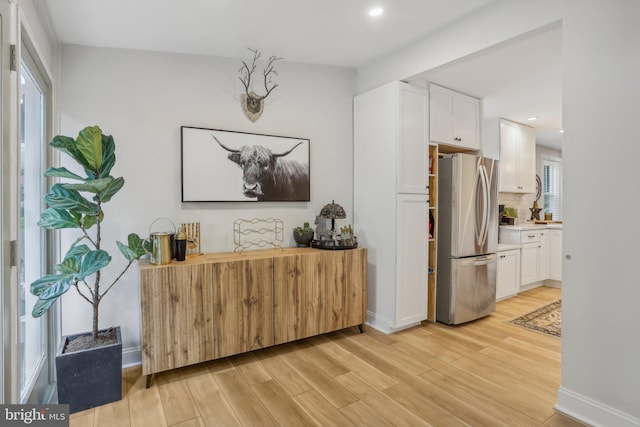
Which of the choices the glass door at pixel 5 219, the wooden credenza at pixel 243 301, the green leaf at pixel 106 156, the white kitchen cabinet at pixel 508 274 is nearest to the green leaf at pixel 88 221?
the green leaf at pixel 106 156

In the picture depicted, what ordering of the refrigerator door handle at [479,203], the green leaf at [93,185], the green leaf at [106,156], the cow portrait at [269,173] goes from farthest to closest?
the refrigerator door handle at [479,203], the cow portrait at [269,173], the green leaf at [106,156], the green leaf at [93,185]

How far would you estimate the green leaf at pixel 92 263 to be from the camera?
1996mm

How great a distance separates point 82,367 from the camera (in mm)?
2092

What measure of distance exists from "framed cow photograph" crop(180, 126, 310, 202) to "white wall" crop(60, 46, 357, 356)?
0.24ft

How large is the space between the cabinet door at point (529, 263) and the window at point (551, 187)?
2242mm

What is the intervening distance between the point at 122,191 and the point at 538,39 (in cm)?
338

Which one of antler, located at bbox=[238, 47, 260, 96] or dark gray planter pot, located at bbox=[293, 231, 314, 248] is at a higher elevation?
antler, located at bbox=[238, 47, 260, 96]

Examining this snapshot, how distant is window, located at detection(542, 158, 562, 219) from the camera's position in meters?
6.72

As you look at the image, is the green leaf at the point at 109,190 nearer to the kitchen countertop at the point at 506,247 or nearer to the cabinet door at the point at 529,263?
the kitchen countertop at the point at 506,247

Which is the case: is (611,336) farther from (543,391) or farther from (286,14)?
(286,14)

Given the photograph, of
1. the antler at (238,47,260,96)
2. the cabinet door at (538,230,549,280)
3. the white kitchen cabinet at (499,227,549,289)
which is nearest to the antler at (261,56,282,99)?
the antler at (238,47,260,96)

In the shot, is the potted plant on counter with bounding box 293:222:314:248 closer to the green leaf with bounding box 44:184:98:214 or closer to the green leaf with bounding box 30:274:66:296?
the green leaf with bounding box 44:184:98:214

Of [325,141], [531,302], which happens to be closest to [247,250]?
[325,141]

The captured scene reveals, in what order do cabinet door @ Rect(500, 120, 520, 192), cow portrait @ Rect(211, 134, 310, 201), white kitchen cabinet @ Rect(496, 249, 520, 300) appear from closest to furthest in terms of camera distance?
1. cow portrait @ Rect(211, 134, 310, 201)
2. white kitchen cabinet @ Rect(496, 249, 520, 300)
3. cabinet door @ Rect(500, 120, 520, 192)
